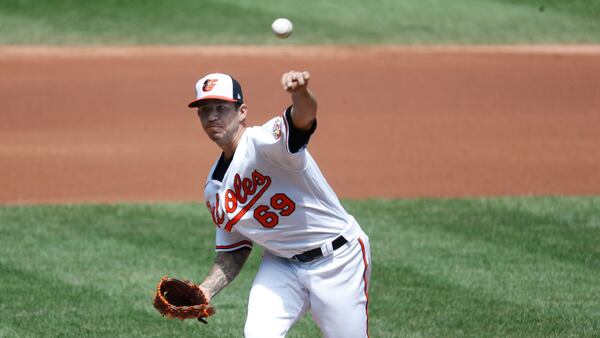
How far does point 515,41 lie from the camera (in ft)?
59.5

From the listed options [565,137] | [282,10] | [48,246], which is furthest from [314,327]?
[282,10]

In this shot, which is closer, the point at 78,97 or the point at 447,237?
the point at 447,237

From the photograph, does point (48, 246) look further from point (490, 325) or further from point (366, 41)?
point (366, 41)

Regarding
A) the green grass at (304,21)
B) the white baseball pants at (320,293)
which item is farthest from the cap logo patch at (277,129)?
the green grass at (304,21)

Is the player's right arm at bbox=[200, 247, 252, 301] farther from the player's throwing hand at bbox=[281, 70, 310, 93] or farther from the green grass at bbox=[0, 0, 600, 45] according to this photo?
the green grass at bbox=[0, 0, 600, 45]

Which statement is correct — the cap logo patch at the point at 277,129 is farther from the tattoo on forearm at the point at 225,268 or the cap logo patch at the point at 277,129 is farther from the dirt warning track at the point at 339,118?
the dirt warning track at the point at 339,118

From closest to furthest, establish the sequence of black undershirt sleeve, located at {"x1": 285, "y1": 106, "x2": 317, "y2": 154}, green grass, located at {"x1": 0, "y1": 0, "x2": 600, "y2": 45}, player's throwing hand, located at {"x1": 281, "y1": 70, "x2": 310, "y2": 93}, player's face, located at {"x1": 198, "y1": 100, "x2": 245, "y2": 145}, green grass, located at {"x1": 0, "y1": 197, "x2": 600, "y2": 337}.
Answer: player's throwing hand, located at {"x1": 281, "y1": 70, "x2": 310, "y2": 93}
black undershirt sleeve, located at {"x1": 285, "y1": 106, "x2": 317, "y2": 154}
player's face, located at {"x1": 198, "y1": 100, "x2": 245, "y2": 145}
green grass, located at {"x1": 0, "y1": 197, "x2": 600, "y2": 337}
green grass, located at {"x1": 0, "y1": 0, "x2": 600, "y2": 45}

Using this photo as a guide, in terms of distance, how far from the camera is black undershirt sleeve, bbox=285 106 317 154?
4.81 meters

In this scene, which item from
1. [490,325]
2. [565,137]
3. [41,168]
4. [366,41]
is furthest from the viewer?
[366,41]

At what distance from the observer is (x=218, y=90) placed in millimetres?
5199

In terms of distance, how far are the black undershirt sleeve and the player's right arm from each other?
0.92 metres

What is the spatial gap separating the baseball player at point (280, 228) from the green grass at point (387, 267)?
5.91ft

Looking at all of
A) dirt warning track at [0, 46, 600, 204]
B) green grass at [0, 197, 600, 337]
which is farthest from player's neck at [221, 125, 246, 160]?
dirt warning track at [0, 46, 600, 204]

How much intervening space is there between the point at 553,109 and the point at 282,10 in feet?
21.4
